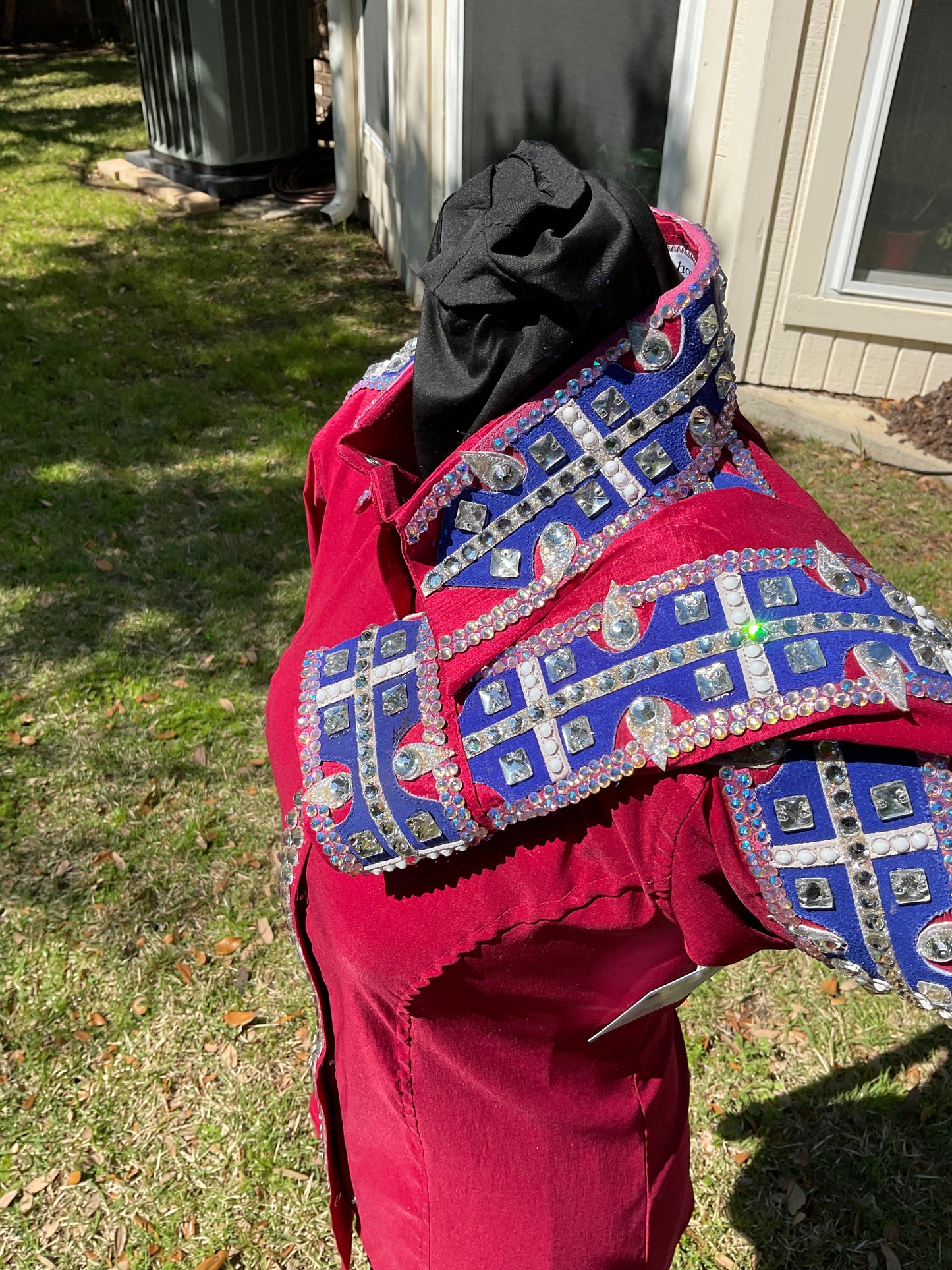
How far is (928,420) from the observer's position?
609 centimetres

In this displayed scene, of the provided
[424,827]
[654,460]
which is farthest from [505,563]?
[424,827]

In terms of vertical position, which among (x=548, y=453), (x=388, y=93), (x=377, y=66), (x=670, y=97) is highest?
(x=548, y=453)

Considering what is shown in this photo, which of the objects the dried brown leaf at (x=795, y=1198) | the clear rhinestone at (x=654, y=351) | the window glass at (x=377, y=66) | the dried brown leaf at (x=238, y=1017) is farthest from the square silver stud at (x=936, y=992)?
the window glass at (x=377, y=66)

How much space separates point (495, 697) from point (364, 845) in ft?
0.70

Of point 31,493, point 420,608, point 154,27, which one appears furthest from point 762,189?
point 154,27

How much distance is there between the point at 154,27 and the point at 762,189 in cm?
684

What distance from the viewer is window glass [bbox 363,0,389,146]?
308 inches

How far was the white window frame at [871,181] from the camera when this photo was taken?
527cm

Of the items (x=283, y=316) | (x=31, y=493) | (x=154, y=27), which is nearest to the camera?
(x=31, y=493)

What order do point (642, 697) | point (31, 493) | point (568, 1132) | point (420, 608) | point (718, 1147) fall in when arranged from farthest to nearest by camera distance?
point (31, 493)
point (718, 1147)
point (568, 1132)
point (420, 608)
point (642, 697)

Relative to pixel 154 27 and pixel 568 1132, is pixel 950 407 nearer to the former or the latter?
pixel 568 1132

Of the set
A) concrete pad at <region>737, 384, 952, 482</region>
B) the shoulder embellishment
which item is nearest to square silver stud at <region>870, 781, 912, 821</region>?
the shoulder embellishment

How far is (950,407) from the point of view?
6027mm

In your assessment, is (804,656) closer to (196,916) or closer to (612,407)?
(612,407)
